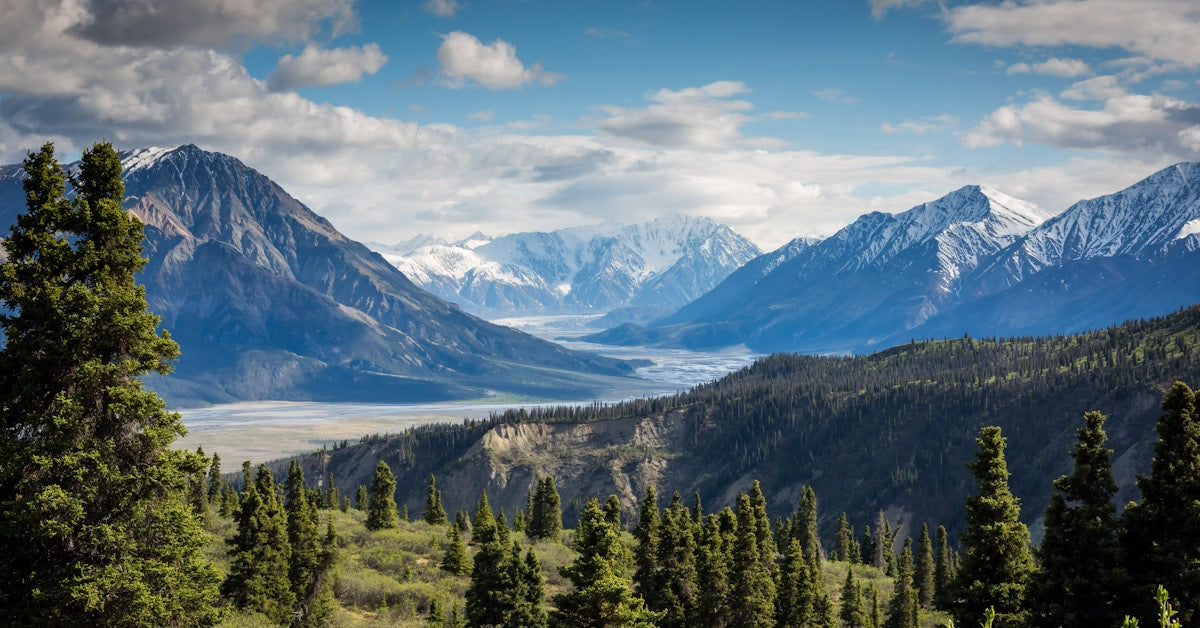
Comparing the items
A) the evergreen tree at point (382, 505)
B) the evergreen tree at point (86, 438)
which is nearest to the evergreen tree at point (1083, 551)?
the evergreen tree at point (86, 438)

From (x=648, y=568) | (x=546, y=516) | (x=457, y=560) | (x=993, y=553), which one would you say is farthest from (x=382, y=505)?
(x=993, y=553)

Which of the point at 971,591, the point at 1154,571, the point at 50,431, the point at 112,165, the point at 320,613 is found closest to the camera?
the point at 50,431

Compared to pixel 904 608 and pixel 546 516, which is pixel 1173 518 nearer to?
pixel 904 608

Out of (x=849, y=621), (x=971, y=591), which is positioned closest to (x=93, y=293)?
(x=971, y=591)

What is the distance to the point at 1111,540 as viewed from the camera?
3428cm

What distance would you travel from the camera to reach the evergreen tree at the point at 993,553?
126ft

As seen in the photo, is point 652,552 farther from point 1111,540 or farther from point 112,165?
point 112,165

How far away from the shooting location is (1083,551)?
34.7 metres

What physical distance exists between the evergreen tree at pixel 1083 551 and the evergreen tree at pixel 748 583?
25.4m

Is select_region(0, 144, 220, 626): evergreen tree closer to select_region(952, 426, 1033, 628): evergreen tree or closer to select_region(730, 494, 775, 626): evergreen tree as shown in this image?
select_region(952, 426, 1033, 628): evergreen tree

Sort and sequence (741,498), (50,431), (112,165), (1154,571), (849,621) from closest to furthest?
(50,431)
(112,165)
(1154,571)
(741,498)
(849,621)

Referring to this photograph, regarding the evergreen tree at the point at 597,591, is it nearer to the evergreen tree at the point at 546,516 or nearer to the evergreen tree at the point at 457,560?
the evergreen tree at the point at 457,560

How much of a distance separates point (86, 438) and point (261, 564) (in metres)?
36.4

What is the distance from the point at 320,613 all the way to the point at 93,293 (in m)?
39.5
